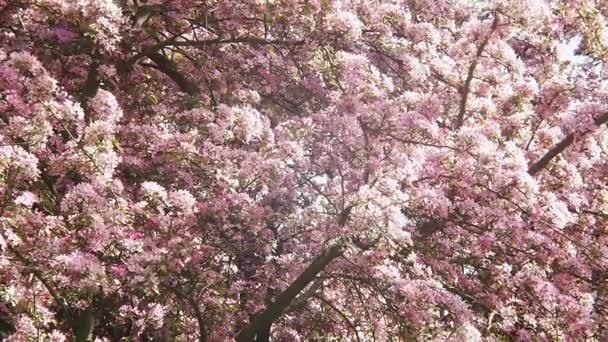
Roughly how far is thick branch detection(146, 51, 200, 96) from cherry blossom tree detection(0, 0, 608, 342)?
0.11ft

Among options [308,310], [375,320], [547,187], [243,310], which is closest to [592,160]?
[547,187]

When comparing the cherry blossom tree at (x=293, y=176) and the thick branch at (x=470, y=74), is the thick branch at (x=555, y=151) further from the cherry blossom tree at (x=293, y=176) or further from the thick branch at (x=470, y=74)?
the thick branch at (x=470, y=74)

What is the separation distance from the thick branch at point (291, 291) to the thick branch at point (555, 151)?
287 cm

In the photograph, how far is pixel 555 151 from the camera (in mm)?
7703

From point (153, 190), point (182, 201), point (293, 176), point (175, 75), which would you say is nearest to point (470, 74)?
→ point (293, 176)

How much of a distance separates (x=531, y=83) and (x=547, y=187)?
144cm

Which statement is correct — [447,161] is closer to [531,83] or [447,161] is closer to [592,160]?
[531,83]

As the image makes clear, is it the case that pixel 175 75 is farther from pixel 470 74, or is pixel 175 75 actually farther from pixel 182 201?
pixel 470 74

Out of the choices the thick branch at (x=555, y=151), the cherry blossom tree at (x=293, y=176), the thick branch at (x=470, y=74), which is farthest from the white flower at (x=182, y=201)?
the thick branch at (x=555, y=151)

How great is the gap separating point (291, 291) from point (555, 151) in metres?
4.02

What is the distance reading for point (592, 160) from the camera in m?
8.86

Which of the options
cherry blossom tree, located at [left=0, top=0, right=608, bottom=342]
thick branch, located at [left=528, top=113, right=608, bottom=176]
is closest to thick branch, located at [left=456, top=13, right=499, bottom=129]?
cherry blossom tree, located at [left=0, top=0, right=608, bottom=342]

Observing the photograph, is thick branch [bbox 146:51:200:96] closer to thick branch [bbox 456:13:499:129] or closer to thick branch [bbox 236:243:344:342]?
thick branch [bbox 236:243:344:342]

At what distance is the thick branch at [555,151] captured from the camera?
25.1 ft
